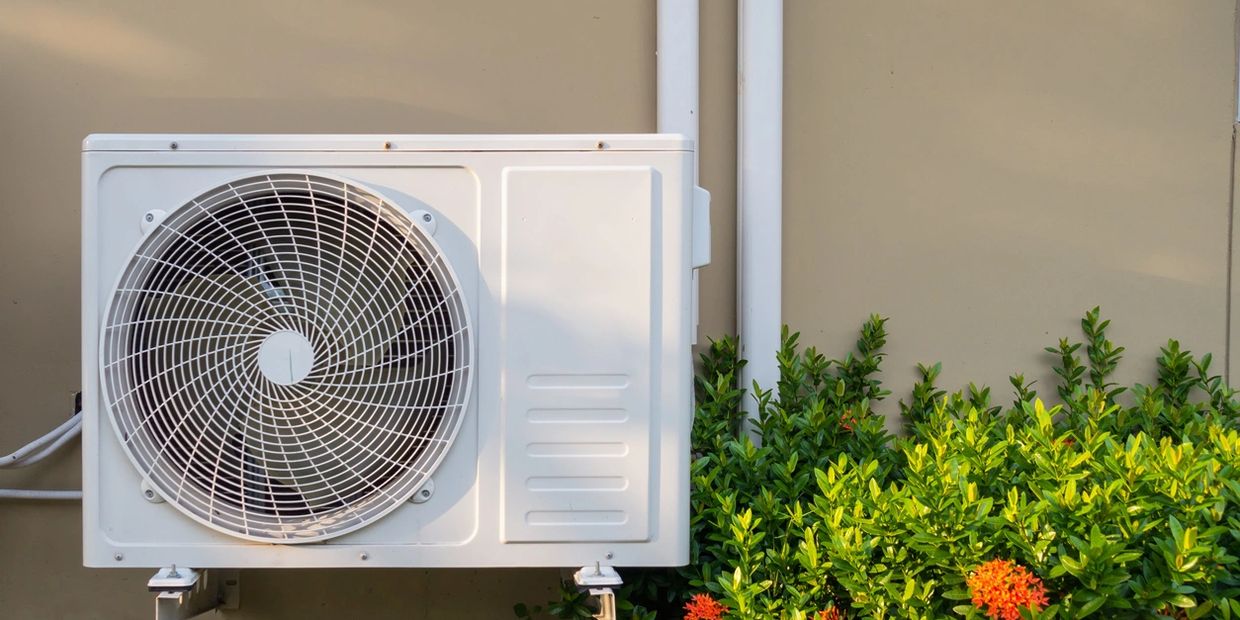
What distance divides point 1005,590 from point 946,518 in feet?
0.40

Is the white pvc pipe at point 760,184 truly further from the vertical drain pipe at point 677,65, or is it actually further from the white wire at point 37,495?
the white wire at point 37,495

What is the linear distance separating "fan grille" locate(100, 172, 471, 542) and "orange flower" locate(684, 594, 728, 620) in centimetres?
48

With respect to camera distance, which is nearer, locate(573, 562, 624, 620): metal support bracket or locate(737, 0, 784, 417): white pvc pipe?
locate(573, 562, 624, 620): metal support bracket

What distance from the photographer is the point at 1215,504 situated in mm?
1309

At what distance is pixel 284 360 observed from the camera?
1353 millimetres

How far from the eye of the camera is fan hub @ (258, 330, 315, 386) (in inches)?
53.2

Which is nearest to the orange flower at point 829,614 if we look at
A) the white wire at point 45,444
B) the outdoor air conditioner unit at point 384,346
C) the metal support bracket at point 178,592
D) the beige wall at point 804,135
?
the outdoor air conditioner unit at point 384,346

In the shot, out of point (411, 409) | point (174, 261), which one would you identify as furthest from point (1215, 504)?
point (174, 261)

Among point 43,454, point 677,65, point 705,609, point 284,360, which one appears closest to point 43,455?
point 43,454

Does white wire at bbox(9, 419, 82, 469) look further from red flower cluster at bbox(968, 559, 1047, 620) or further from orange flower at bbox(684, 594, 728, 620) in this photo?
red flower cluster at bbox(968, 559, 1047, 620)

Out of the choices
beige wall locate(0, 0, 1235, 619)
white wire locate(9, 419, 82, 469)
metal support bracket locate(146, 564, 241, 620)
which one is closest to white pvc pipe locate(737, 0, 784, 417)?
beige wall locate(0, 0, 1235, 619)

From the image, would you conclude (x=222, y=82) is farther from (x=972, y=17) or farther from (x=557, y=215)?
(x=972, y=17)

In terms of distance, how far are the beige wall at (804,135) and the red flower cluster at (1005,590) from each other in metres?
0.95

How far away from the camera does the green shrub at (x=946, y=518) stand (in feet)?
4.08
